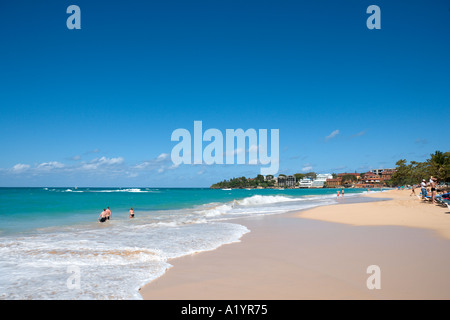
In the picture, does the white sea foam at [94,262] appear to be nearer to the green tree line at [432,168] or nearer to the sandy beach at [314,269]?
the sandy beach at [314,269]

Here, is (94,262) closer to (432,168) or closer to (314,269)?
(314,269)

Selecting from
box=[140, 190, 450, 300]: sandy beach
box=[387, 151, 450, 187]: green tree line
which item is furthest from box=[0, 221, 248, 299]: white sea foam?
box=[387, 151, 450, 187]: green tree line

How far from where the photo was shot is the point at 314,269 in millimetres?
6496

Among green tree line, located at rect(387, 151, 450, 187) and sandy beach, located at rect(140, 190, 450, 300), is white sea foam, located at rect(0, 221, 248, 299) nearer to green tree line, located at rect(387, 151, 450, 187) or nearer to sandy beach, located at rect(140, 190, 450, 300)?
sandy beach, located at rect(140, 190, 450, 300)

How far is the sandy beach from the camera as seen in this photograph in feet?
17.0

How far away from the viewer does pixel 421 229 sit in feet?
37.2

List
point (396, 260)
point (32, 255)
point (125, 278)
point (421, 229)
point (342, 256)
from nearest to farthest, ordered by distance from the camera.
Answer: point (125, 278)
point (396, 260)
point (342, 256)
point (32, 255)
point (421, 229)

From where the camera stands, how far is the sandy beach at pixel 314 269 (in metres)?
5.17

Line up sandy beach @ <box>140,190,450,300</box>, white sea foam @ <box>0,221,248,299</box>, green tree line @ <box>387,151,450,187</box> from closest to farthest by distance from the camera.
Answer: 1. sandy beach @ <box>140,190,450,300</box>
2. white sea foam @ <box>0,221,248,299</box>
3. green tree line @ <box>387,151,450,187</box>
